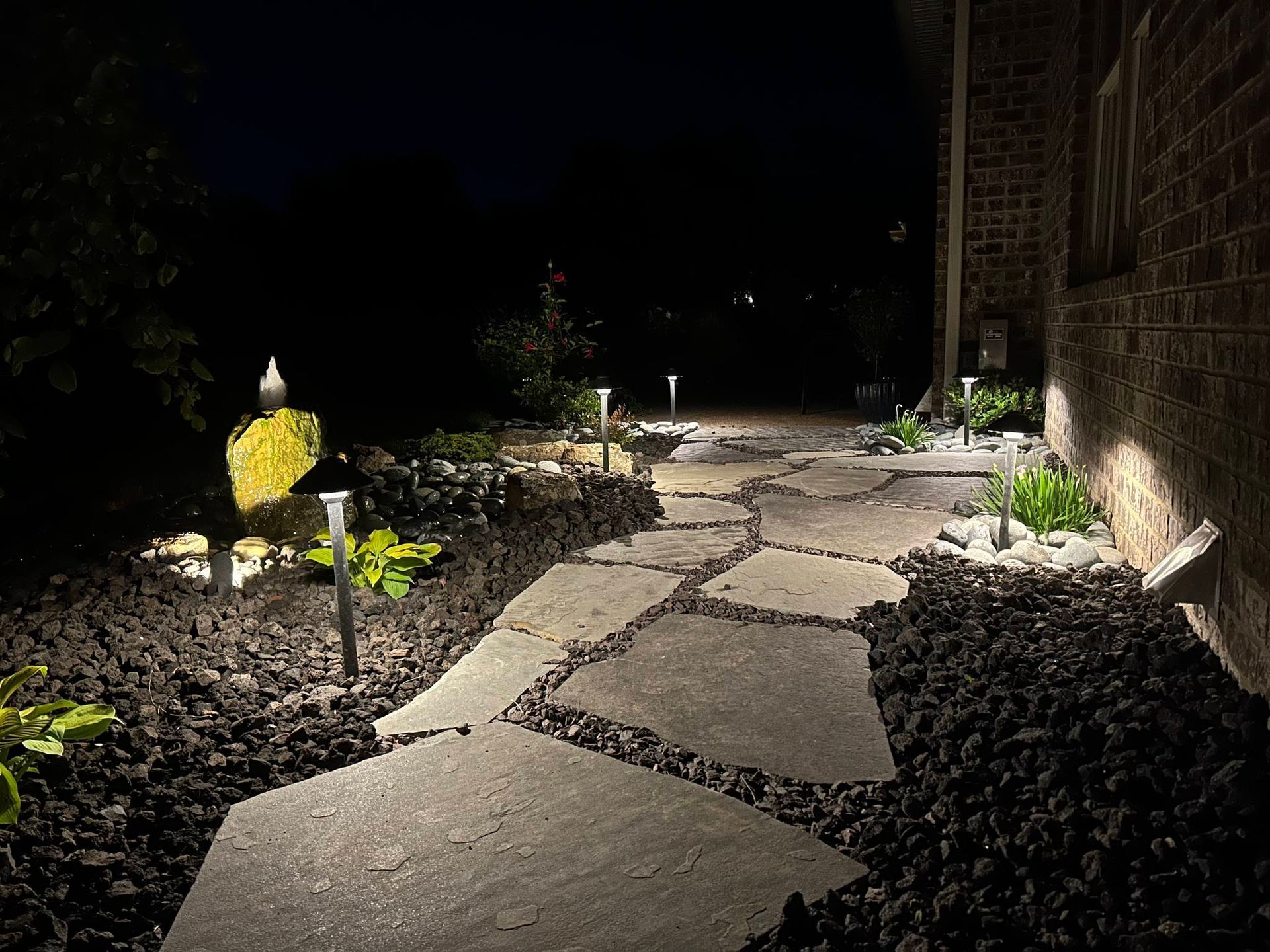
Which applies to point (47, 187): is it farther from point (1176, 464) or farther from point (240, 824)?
point (1176, 464)

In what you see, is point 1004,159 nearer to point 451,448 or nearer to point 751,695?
point 451,448

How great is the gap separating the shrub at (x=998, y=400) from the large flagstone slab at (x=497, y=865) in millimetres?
6180

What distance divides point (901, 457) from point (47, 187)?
20.3 ft

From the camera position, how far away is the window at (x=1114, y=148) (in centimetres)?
415

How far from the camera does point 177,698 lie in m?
2.70

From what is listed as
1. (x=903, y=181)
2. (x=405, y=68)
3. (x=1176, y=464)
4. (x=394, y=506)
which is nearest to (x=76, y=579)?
(x=394, y=506)

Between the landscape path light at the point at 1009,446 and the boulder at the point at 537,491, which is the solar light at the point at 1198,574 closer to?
the landscape path light at the point at 1009,446

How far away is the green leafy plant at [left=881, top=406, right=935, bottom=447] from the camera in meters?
7.36

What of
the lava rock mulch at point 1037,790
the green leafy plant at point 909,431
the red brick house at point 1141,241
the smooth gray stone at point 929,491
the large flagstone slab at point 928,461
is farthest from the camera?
the green leafy plant at point 909,431

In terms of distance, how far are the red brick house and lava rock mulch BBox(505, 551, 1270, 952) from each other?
26 centimetres

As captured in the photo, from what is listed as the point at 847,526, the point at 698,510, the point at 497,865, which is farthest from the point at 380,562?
the point at 847,526

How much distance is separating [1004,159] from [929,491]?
4155mm

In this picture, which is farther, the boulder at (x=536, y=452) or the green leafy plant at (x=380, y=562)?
the boulder at (x=536, y=452)

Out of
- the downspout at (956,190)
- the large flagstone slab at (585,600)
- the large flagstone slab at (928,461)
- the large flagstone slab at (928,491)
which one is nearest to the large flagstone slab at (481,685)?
the large flagstone slab at (585,600)
